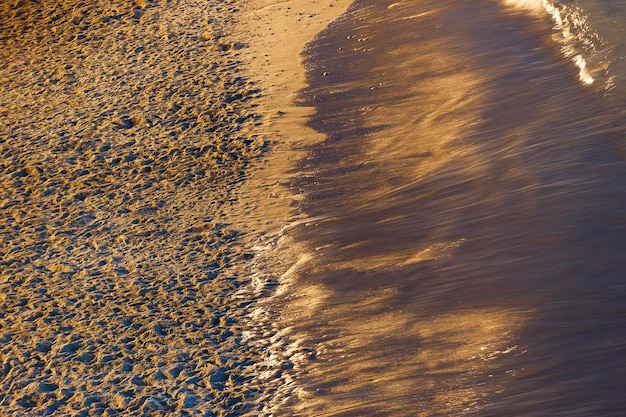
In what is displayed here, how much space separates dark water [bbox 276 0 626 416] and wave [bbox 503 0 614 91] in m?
0.01

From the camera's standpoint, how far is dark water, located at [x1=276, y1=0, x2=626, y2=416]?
4047 mm

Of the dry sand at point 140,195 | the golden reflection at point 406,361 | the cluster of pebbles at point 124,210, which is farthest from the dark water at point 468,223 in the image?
the cluster of pebbles at point 124,210

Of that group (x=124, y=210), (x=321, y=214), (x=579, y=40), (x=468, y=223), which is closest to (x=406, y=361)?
(x=468, y=223)

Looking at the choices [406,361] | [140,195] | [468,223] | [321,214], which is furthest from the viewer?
[140,195]

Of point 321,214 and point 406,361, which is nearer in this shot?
point 406,361

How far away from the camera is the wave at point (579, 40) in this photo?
5.85 m

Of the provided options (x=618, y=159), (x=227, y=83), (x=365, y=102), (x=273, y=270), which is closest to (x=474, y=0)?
(x=365, y=102)

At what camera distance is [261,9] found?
8.12 metres

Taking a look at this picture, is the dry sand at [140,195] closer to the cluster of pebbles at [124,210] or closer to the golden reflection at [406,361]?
the cluster of pebbles at [124,210]

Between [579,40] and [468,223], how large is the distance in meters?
1.96

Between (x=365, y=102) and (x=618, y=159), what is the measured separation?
198cm

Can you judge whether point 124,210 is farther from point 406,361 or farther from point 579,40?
point 579,40

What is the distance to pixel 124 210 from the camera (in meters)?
5.68

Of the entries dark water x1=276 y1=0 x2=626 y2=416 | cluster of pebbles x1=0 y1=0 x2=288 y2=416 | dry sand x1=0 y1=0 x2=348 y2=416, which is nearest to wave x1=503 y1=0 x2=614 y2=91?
dark water x1=276 y1=0 x2=626 y2=416
